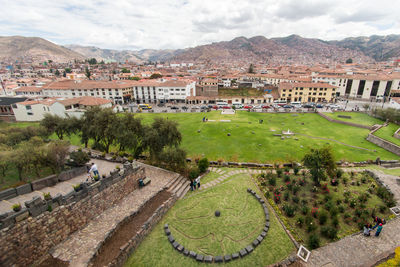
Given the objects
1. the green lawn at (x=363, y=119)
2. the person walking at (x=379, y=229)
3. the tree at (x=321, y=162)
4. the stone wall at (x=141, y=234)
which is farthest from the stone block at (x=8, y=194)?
the green lawn at (x=363, y=119)

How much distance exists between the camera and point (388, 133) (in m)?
35.3

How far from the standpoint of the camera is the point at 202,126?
42.5 m

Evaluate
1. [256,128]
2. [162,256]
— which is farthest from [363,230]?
[256,128]

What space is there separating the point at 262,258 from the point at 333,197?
33.3 ft

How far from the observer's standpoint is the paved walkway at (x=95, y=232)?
11.4 m

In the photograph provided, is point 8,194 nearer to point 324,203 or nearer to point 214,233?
point 214,233

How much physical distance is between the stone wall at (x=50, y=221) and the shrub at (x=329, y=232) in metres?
16.1

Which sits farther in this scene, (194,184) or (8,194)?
(194,184)

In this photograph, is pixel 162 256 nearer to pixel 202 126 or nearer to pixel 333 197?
pixel 333 197

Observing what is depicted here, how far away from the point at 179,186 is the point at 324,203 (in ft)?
44.0

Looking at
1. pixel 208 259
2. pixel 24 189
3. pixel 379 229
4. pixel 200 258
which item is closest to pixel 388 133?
pixel 379 229

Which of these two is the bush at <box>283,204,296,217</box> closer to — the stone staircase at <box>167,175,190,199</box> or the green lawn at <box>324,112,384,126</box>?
the stone staircase at <box>167,175,190,199</box>

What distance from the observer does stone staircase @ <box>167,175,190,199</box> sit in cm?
1898

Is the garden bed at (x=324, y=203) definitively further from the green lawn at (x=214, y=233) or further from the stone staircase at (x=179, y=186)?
the stone staircase at (x=179, y=186)
